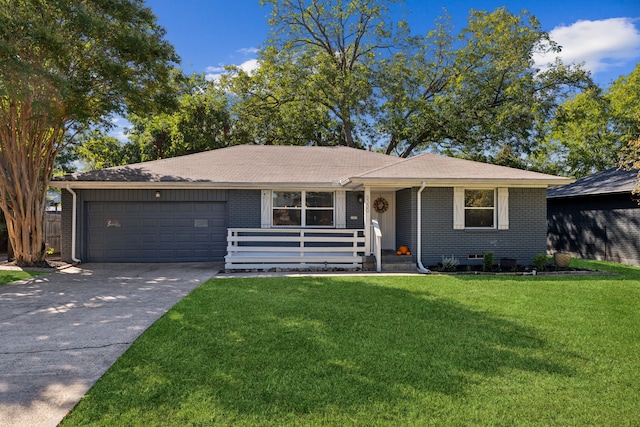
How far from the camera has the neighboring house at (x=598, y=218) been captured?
1298 cm

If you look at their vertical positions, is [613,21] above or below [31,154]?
above

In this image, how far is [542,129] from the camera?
72.9 feet

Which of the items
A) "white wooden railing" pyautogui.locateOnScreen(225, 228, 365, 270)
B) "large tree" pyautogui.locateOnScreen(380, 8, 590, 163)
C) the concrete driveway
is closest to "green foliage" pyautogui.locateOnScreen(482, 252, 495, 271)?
"white wooden railing" pyautogui.locateOnScreen(225, 228, 365, 270)

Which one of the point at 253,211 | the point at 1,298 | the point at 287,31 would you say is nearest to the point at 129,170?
the point at 253,211

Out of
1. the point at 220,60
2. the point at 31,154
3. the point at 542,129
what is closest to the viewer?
the point at 31,154

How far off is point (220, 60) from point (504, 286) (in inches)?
864

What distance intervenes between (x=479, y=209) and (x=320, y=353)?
862cm

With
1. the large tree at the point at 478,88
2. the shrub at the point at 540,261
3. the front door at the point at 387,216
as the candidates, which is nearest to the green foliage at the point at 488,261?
the shrub at the point at 540,261

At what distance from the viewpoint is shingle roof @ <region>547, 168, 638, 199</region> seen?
13068 mm

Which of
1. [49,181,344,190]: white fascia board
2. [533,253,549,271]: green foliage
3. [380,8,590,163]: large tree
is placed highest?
[380,8,590,163]: large tree

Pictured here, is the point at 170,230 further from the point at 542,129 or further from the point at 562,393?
the point at 542,129

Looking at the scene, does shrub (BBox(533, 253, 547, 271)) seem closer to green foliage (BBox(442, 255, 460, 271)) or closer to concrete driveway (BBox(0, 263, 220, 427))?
green foliage (BBox(442, 255, 460, 271))

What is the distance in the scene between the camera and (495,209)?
1140cm

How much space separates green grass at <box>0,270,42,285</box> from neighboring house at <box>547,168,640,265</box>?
1694cm
